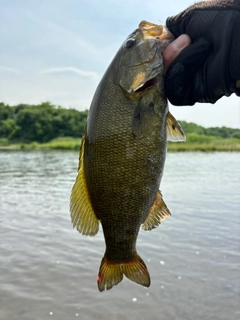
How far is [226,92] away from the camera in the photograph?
2.64 metres

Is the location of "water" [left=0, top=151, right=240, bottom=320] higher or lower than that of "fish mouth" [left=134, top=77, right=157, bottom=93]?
lower

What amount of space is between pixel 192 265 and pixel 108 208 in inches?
267

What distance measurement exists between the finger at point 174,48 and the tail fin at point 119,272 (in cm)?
154

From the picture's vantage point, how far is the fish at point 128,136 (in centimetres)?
257

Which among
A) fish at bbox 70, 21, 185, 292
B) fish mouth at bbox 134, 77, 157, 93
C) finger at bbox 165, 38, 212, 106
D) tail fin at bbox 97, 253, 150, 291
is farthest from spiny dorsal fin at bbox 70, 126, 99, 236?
finger at bbox 165, 38, 212, 106

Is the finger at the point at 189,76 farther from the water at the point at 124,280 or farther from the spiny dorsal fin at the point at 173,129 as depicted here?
the water at the point at 124,280

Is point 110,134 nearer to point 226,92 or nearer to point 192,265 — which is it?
point 226,92

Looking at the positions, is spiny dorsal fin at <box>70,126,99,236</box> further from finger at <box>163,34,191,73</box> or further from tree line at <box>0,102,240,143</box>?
A: tree line at <box>0,102,240,143</box>

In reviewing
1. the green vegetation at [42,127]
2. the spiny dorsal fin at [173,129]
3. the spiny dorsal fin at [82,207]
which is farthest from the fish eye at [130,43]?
the green vegetation at [42,127]

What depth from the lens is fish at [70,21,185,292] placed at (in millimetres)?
2574

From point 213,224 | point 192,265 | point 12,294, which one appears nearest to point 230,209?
point 213,224

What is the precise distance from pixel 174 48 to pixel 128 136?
2.16 feet

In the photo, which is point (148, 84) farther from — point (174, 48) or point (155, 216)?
point (155, 216)

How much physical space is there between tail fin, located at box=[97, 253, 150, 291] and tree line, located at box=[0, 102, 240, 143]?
276ft
